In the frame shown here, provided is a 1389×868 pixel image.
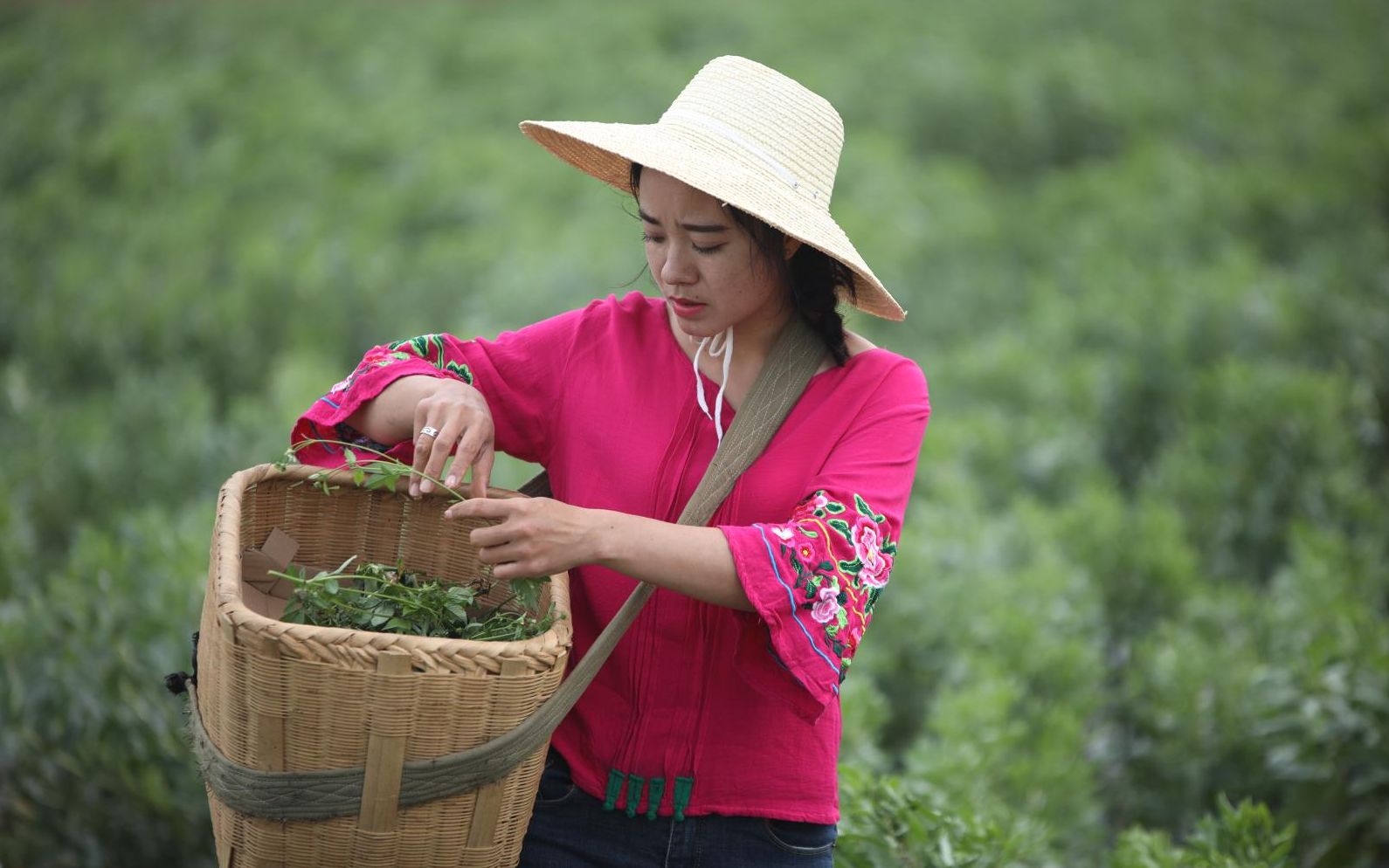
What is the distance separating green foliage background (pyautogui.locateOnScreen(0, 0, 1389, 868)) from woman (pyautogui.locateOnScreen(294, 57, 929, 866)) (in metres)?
→ 0.73

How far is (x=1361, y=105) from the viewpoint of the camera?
39.3ft

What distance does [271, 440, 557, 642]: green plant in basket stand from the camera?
1878 millimetres

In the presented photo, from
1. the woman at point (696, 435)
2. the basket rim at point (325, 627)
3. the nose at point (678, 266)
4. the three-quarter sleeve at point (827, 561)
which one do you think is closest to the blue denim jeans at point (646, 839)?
the woman at point (696, 435)

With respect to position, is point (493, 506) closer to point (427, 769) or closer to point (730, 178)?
point (427, 769)

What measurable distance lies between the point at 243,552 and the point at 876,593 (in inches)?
35.5

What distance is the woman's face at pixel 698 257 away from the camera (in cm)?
202

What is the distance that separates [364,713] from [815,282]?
0.97m

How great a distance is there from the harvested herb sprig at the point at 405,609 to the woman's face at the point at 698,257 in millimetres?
475

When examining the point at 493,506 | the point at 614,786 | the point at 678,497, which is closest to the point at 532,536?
the point at 493,506

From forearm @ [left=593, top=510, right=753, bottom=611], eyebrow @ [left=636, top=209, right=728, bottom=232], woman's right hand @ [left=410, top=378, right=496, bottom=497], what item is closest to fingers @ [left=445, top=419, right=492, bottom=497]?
woman's right hand @ [left=410, top=378, right=496, bottom=497]

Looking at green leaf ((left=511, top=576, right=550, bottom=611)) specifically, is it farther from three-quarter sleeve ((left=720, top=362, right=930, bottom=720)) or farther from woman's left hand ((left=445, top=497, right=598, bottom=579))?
three-quarter sleeve ((left=720, top=362, right=930, bottom=720))

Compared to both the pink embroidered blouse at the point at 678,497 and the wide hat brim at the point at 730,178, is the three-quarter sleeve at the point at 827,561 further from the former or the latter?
the wide hat brim at the point at 730,178

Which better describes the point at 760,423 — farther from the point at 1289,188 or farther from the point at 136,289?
the point at 1289,188

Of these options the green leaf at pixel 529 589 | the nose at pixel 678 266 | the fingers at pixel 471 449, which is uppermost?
the nose at pixel 678 266
